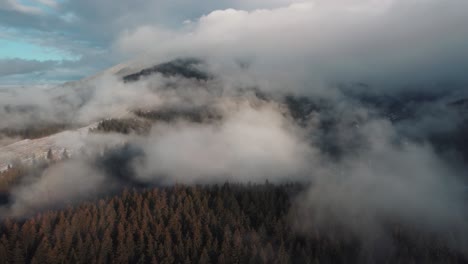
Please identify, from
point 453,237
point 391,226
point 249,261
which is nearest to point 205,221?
point 249,261

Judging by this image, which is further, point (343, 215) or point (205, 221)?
point (343, 215)

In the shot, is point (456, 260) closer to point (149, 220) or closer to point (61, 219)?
point (149, 220)

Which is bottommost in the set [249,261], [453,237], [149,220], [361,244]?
[453,237]

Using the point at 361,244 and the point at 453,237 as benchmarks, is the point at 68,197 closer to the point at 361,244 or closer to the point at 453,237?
the point at 361,244

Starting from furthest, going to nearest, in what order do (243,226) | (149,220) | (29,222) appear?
(243,226)
(149,220)
(29,222)

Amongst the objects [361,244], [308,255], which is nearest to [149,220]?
[308,255]

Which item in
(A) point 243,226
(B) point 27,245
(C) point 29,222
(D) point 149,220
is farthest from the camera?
(A) point 243,226

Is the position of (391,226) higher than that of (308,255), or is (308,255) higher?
(308,255)
